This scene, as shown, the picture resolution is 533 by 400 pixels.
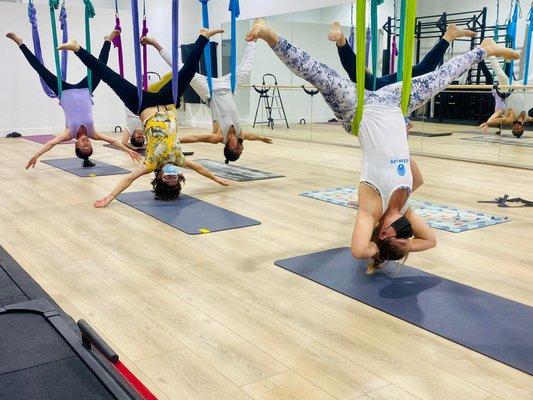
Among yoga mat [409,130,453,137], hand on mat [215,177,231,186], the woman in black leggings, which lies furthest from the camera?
yoga mat [409,130,453,137]

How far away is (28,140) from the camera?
902 centimetres

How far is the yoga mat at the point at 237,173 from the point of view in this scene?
5730 millimetres

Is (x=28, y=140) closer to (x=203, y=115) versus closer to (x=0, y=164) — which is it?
(x=0, y=164)

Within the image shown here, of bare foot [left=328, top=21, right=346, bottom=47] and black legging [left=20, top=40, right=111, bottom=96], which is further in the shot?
black legging [left=20, top=40, right=111, bottom=96]

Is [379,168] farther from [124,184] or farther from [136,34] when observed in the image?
[124,184]

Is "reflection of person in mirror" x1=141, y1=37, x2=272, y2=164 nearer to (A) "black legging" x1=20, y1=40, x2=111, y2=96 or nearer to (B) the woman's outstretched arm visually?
(A) "black legging" x1=20, y1=40, x2=111, y2=96

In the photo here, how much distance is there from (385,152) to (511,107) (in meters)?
5.07

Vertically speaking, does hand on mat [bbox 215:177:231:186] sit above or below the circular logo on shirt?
below

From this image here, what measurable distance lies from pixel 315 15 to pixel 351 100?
6190mm

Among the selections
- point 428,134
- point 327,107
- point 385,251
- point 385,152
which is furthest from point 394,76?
point 327,107

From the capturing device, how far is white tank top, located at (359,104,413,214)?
8.98ft

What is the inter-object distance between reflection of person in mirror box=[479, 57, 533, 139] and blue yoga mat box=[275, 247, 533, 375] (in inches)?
184

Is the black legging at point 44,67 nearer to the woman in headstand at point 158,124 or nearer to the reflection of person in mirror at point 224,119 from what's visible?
the reflection of person in mirror at point 224,119

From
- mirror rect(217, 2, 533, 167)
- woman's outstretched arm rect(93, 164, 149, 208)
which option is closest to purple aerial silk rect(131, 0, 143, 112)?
woman's outstretched arm rect(93, 164, 149, 208)
